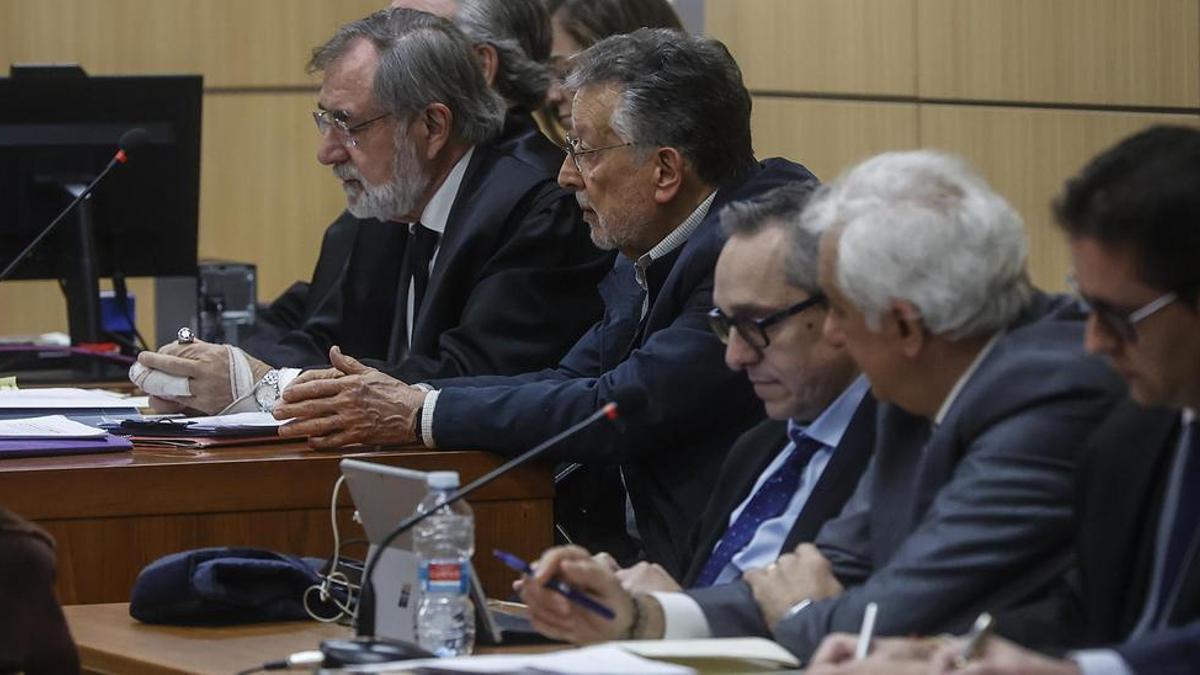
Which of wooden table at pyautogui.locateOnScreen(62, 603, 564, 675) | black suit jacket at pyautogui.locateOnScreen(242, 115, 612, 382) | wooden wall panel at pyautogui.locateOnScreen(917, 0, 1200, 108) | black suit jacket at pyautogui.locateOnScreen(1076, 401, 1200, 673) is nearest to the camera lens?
black suit jacket at pyautogui.locateOnScreen(1076, 401, 1200, 673)

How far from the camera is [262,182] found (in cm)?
741

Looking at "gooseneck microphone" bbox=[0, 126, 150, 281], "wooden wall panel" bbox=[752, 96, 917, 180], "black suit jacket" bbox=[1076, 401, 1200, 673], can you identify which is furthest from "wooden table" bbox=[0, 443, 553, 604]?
"wooden wall panel" bbox=[752, 96, 917, 180]

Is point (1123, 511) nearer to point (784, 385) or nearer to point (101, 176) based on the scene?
point (784, 385)

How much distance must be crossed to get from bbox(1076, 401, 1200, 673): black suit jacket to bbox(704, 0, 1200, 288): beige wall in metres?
3.23

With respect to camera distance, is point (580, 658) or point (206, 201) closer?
point (580, 658)

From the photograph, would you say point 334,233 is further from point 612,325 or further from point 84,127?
point 612,325

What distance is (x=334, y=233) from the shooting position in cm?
456

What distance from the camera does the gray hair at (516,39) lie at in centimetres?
452

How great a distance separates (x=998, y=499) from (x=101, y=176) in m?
2.64

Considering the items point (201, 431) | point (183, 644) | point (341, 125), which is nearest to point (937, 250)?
point (183, 644)

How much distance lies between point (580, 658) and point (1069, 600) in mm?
541

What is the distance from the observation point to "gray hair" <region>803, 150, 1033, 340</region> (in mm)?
2297

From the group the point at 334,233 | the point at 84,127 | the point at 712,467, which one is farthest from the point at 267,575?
the point at 84,127

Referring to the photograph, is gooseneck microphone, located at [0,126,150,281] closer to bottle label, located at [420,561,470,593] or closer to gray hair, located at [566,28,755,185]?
gray hair, located at [566,28,755,185]
